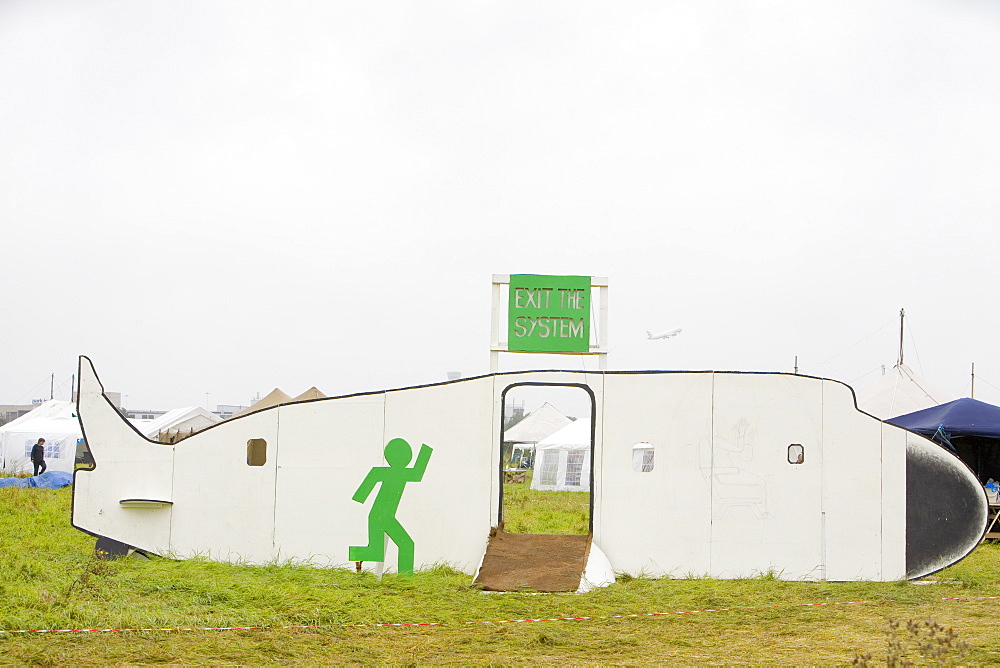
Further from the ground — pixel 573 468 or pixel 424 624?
pixel 573 468

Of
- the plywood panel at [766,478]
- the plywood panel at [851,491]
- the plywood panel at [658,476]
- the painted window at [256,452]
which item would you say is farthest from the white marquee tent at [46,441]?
the plywood panel at [851,491]

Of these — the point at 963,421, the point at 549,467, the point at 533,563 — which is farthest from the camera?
the point at 549,467

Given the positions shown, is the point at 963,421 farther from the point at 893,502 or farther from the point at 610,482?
the point at 610,482

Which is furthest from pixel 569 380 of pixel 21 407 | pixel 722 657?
pixel 21 407

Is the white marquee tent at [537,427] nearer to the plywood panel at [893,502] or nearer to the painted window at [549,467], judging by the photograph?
the painted window at [549,467]

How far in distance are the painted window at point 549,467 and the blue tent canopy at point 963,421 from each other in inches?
463

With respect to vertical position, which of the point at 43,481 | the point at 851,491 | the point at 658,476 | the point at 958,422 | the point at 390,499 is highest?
the point at 958,422

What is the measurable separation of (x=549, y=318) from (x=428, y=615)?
4.66 metres

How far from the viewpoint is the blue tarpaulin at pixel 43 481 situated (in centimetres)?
2436

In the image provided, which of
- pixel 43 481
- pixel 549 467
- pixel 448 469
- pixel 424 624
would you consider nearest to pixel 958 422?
pixel 448 469

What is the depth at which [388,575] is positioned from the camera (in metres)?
10.7

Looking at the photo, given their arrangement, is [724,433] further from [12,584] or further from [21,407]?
[21,407]

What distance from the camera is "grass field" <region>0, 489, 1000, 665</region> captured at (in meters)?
7.00

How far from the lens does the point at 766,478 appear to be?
1112 cm
